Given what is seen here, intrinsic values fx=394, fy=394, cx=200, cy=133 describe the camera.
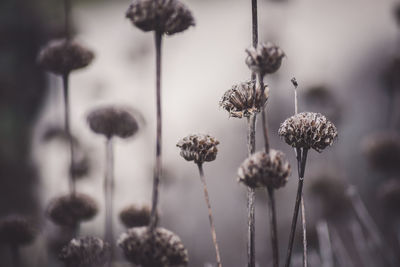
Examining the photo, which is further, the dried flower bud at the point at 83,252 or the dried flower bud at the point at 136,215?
the dried flower bud at the point at 136,215

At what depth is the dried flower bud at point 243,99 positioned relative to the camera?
2.26 feet

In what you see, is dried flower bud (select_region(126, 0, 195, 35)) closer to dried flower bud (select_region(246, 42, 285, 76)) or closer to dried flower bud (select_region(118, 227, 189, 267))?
dried flower bud (select_region(246, 42, 285, 76))

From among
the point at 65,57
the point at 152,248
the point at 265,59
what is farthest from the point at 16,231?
the point at 265,59

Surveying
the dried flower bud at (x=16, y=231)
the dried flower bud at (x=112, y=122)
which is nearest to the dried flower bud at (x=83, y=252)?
the dried flower bud at (x=112, y=122)

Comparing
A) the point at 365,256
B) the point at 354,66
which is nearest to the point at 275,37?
the point at 365,256

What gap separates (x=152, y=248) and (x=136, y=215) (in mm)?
413

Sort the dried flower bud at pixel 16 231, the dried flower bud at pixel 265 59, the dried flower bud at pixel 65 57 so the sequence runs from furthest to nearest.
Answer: the dried flower bud at pixel 16 231 < the dried flower bud at pixel 65 57 < the dried flower bud at pixel 265 59

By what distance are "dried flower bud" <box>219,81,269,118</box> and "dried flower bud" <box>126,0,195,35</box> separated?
149 mm

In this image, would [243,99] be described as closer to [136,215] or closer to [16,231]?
[136,215]

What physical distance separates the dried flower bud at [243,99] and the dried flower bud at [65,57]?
41cm

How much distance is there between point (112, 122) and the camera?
1.01 m

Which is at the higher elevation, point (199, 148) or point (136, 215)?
point (199, 148)

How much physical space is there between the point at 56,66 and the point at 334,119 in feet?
5.10

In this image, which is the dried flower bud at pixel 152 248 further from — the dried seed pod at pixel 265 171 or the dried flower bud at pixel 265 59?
the dried flower bud at pixel 265 59
